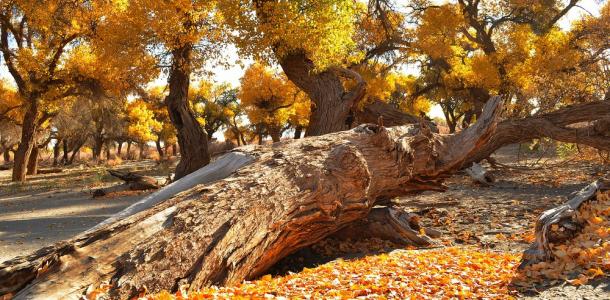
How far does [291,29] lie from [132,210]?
296 inches

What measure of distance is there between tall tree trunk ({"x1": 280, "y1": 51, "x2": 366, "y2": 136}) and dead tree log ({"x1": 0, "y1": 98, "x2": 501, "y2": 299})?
4633mm

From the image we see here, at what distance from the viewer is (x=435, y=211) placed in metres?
8.99

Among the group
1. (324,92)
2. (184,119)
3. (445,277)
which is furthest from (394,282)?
(184,119)

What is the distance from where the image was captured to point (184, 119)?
14.8 metres

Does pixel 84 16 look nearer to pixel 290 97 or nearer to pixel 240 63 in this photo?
pixel 240 63

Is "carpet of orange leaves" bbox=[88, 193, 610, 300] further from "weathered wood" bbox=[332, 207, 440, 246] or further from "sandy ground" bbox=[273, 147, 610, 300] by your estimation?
"weathered wood" bbox=[332, 207, 440, 246]

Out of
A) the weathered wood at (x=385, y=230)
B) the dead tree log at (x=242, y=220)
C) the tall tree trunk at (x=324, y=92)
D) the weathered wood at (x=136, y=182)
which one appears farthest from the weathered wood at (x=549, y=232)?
the weathered wood at (x=136, y=182)

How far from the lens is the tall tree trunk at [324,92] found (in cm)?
1200

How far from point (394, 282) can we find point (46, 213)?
9620mm

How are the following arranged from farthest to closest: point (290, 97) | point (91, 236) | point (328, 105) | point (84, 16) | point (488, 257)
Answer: point (290, 97), point (84, 16), point (328, 105), point (488, 257), point (91, 236)

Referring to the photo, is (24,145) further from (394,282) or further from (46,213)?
(394,282)

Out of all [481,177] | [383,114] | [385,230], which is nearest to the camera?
[385,230]

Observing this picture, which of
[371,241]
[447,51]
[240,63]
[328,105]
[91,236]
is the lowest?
[371,241]

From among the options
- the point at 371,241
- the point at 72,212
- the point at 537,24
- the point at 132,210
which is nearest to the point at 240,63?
the point at 72,212
